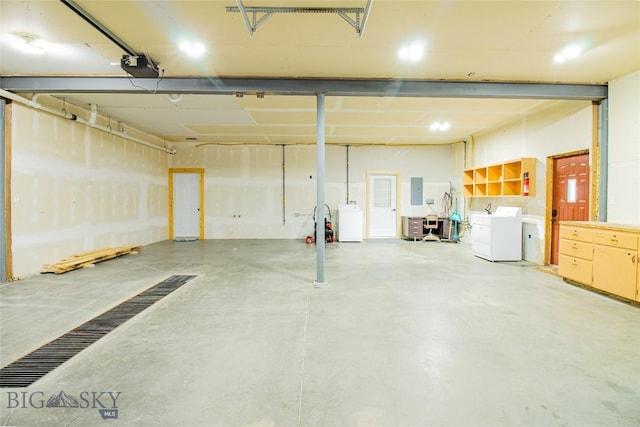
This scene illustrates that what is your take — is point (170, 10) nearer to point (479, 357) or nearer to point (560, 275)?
point (479, 357)

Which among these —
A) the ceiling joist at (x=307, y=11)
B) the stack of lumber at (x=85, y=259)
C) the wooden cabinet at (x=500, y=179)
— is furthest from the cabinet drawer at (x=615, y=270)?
the stack of lumber at (x=85, y=259)

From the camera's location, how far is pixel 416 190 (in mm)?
8844

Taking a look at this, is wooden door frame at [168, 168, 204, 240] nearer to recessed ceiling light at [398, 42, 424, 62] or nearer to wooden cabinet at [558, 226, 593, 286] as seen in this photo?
recessed ceiling light at [398, 42, 424, 62]

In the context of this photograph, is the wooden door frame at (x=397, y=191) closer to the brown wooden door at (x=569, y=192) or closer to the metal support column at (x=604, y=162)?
the brown wooden door at (x=569, y=192)

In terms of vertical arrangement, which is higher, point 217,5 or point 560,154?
point 217,5

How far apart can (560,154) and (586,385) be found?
4.49 m

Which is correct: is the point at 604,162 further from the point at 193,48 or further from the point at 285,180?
the point at 285,180

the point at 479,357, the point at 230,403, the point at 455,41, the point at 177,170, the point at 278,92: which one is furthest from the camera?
the point at 177,170

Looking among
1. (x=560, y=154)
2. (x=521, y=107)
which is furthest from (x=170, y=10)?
(x=560, y=154)

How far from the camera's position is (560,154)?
5.05 meters

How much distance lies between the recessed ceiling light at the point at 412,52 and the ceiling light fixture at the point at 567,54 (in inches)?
60.6

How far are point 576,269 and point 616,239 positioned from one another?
697mm

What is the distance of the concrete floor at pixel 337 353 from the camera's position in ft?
5.41

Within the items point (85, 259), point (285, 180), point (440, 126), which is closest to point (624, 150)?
point (440, 126)
